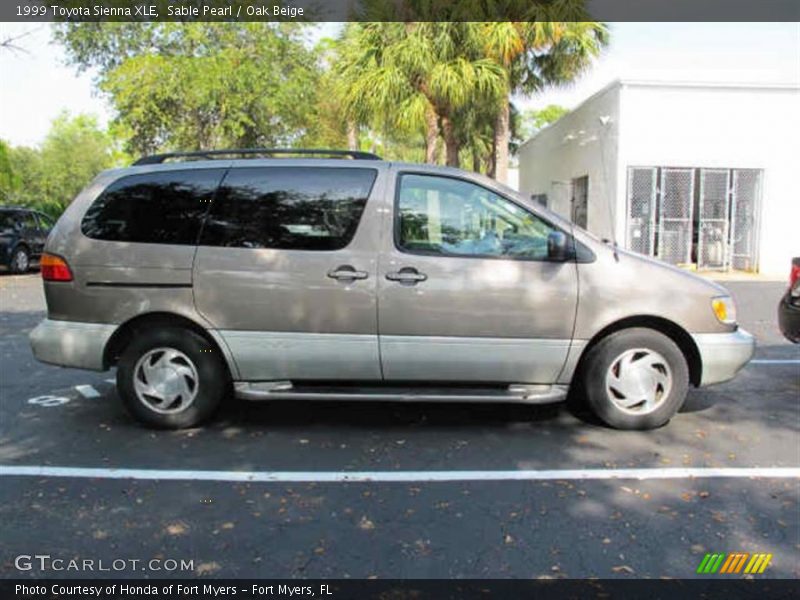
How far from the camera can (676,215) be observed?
704 inches

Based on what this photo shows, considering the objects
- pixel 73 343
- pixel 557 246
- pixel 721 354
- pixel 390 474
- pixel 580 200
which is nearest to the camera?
pixel 390 474

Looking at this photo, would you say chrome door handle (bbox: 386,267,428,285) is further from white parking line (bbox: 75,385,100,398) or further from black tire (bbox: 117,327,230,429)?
white parking line (bbox: 75,385,100,398)

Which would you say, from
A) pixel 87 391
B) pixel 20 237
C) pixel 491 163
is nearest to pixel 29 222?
pixel 20 237

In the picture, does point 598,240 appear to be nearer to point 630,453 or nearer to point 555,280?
point 555,280

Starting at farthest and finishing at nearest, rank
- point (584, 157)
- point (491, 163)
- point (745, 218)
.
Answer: point (491, 163)
point (584, 157)
point (745, 218)

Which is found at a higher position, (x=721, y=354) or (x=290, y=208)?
(x=290, y=208)

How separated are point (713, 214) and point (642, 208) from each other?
1.78 m

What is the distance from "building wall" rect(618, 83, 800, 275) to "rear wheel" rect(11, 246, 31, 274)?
15511 millimetres

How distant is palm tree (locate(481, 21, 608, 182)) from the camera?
17234 mm

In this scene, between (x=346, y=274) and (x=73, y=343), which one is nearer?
(x=346, y=274)

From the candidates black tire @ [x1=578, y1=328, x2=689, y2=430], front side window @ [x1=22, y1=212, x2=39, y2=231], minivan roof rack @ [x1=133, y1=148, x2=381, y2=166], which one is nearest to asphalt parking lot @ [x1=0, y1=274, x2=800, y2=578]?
black tire @ [x1=578, y1=328, x2=689, y2=430]

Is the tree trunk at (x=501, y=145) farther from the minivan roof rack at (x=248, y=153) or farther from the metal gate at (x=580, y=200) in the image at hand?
the minivan roof rack at (x=248, y=153)

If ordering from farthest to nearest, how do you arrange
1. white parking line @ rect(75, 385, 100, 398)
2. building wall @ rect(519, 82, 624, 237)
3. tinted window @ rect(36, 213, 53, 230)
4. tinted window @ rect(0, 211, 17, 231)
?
1. tinted window @ rect(36, 213, 53, 230)
2. tinted window @ rect(0, 211, 17, 231)
3. building wall @ rect(519, 82, 624, 237)
4. white parking line @ rect(75, 385, 100, 398)

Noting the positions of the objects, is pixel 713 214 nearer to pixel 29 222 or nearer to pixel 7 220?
pixel 29 222
